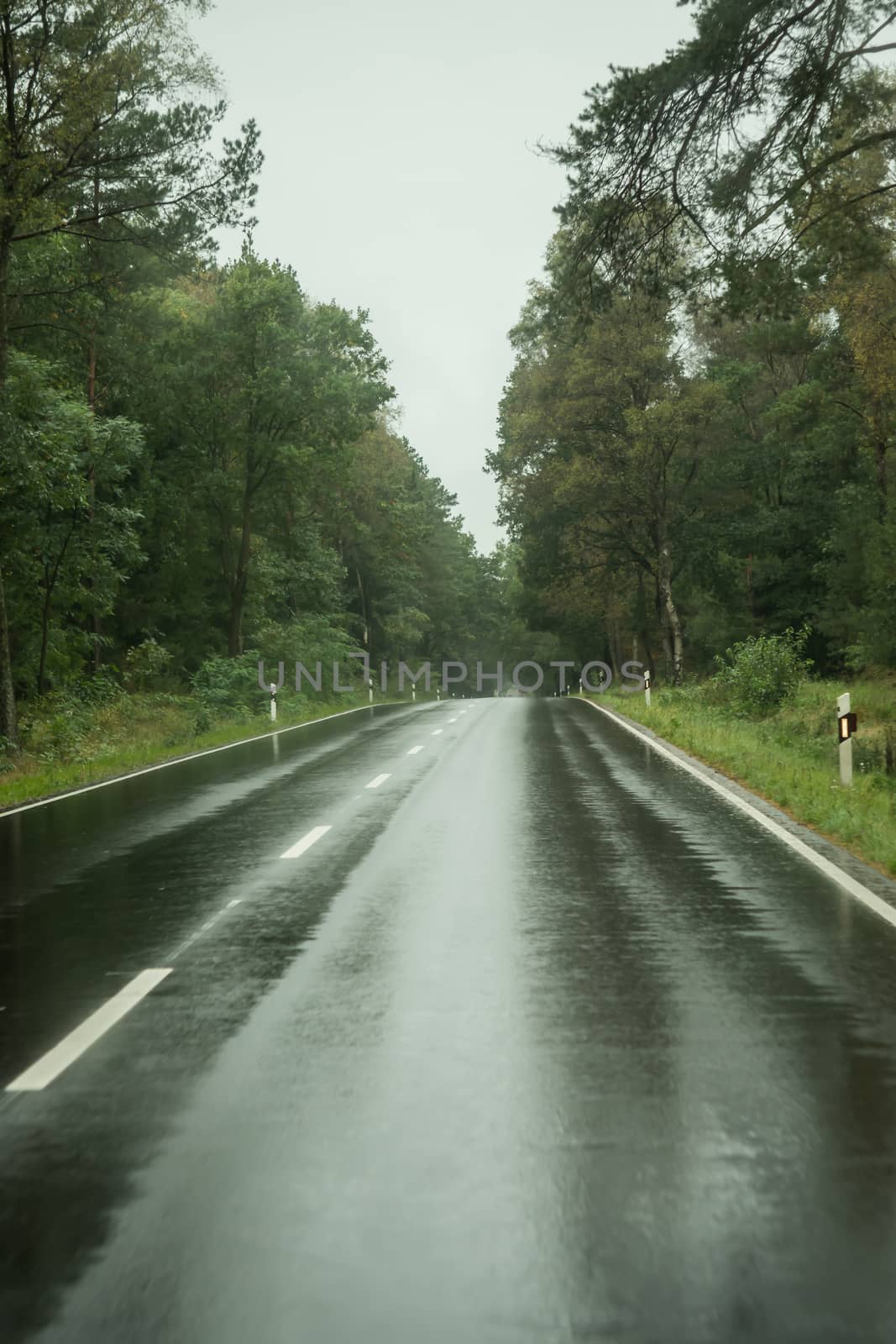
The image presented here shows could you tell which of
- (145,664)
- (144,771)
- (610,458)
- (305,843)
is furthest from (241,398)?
(305,843)

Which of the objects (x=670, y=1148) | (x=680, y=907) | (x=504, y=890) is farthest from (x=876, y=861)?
(x=670, y=1148)

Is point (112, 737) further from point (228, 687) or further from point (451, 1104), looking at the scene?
point (451, 1104)

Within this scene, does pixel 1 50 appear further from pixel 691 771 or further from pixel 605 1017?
pixel 605 1017

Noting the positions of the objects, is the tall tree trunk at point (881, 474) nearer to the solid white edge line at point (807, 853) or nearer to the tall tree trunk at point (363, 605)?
the solid white edge line at point (807, 853)

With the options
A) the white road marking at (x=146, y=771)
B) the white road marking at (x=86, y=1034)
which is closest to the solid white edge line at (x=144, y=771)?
the white road marking at (x=146, y=771)

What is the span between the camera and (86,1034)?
568 cm

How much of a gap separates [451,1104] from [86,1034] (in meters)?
1.86

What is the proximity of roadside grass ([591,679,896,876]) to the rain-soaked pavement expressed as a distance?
166cm

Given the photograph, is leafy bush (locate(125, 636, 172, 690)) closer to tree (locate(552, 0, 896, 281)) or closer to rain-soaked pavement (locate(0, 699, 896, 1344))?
tree (locate(552, 0, 896, 281))

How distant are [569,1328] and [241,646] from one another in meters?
40.5

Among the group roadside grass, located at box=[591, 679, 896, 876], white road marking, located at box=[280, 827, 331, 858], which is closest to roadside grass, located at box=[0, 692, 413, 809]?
white road marking, located at box=[280, 827, 331, 858]

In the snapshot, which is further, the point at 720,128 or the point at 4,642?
the point at 4,642

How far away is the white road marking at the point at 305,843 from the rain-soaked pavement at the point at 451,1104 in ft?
1.14

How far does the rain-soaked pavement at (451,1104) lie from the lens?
10.8 ft
